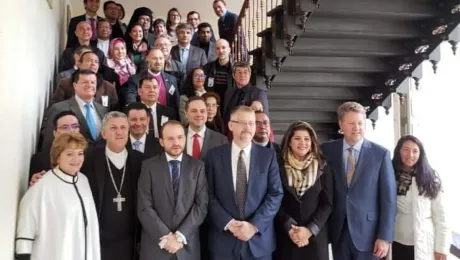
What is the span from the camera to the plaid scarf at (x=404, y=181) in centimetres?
305

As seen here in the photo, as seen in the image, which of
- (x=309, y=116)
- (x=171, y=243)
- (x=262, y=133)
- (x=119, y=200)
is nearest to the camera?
(x=171, y=243)

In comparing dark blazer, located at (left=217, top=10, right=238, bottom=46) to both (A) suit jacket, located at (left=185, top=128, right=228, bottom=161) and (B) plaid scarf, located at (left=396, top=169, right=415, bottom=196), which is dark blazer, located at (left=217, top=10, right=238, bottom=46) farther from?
(B) plaid scarf, located at (left=396, top=169, right=415, bottom=196)

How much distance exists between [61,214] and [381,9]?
11.0ft

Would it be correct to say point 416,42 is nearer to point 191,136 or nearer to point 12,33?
point 191,136

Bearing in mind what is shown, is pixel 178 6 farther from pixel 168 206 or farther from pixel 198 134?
pixel 168 206

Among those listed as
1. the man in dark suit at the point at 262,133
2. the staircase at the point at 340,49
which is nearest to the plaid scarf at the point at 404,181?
the man in dark suit at the point at 262,133

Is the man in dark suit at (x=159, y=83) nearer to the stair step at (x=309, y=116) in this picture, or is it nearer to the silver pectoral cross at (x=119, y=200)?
Answer: the silver pectoral cross at (x=119, y=200)

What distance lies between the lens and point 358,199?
291 cm

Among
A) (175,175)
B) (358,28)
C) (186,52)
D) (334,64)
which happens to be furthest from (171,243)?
(334,64)

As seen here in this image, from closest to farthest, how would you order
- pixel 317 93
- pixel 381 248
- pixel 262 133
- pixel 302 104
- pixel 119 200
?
pixel 119 200, pixel 381 248, pixel 262 133, pixel 317 93, pixel 302 104

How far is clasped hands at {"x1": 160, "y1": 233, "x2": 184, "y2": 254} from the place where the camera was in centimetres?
266

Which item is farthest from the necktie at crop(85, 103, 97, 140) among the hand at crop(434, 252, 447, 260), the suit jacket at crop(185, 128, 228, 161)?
the hand at crop(434, 252, 447, 260)

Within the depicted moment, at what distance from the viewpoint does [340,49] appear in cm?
493

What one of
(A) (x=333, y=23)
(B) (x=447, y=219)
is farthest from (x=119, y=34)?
(B) (x=447, y=219)
